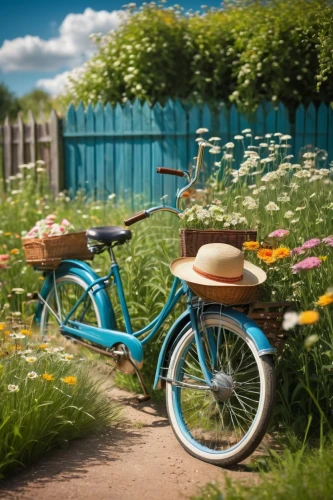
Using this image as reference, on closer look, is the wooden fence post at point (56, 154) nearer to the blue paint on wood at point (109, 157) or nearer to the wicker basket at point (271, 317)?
the blue paint on wood at point (109, 157)

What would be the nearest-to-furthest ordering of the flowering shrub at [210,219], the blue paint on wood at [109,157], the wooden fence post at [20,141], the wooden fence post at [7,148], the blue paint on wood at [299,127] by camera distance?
the flowering shrub at [210,219], the blue paint on wood at [299,127], the blue paint on wood at [109,157], the wooden fence post at [20,141], the wooden fence post at [7,148]

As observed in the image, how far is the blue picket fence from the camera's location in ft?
26.6

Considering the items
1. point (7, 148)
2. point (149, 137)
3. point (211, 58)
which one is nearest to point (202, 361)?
point (149, 137)

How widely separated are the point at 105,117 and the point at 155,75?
0.88 metres

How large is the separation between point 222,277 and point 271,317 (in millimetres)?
383

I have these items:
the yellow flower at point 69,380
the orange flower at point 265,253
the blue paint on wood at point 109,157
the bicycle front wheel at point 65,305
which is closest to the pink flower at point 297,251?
the orange flower at point 265,253

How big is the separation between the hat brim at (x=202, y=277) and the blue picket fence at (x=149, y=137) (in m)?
4.03

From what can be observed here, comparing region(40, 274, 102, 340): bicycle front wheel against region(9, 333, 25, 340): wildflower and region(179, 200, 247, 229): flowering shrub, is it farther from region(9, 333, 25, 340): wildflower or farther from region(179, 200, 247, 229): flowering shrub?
region(179, 200, 247, 229): flowering shrub

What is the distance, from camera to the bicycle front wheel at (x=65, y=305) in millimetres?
4816

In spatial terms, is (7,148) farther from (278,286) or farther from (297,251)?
(297,251)

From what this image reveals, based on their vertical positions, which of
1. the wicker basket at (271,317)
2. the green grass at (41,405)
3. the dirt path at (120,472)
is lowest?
the dirt path at (120,472)

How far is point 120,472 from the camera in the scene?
11.1ft

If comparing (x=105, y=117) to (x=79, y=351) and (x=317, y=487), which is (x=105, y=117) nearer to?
(x=79, y=351)

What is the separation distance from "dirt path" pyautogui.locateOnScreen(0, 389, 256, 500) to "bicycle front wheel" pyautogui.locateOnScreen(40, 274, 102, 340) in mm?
1046
